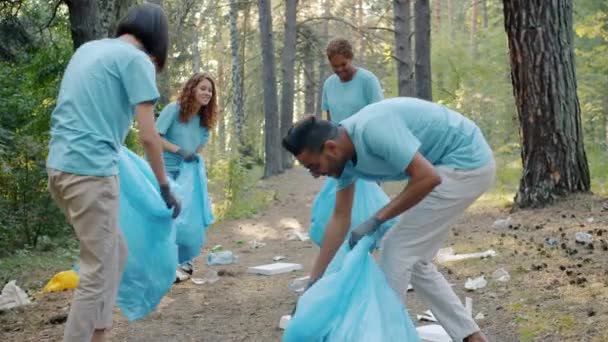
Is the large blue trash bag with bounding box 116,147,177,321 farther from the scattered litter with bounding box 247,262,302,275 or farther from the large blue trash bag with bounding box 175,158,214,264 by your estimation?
the scattered litter with bounding box 247,262,302,275

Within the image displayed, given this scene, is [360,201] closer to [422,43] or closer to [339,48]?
[339,48]

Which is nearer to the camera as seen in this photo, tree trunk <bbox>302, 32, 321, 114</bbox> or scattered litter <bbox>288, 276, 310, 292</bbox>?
scattered litter <bbox>288, 276, 310, 292</bbox>

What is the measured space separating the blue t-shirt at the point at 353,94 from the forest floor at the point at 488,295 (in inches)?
55.8

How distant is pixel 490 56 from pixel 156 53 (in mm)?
20769

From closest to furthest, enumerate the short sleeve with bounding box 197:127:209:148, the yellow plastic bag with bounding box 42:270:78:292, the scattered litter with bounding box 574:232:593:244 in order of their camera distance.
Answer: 1. the yellow plastic bag with bounding box 42:270:78:292
2. the scattered litter with bounding box 574:232:593:244
3. the short sleeve with bounding box 197:127:209:148

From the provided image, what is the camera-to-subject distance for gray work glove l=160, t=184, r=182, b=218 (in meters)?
3.99

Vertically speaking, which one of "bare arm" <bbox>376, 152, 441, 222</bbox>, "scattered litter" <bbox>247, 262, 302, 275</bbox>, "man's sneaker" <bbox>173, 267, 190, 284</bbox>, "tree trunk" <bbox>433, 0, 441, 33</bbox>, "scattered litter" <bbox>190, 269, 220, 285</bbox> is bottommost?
"scattered litter" <bbox>247, 262, 302, 275</bbox>

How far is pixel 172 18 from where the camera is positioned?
19234mm

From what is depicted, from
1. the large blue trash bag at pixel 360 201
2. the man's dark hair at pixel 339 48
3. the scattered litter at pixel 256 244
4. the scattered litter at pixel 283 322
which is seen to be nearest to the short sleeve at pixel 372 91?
the man's dark hair at pixel 339 48

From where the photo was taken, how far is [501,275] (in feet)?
17.6

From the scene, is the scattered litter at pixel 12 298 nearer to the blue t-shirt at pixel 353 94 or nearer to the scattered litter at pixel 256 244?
the blue t-shirt at pixel 353 94

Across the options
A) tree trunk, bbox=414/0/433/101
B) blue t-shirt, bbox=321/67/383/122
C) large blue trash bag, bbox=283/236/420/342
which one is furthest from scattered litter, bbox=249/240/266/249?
tree trunk, bbox=414/0/433/101

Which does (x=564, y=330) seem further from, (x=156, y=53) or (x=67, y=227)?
(x=67, y=227)

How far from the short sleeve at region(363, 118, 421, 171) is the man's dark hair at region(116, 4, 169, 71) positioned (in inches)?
45.7
